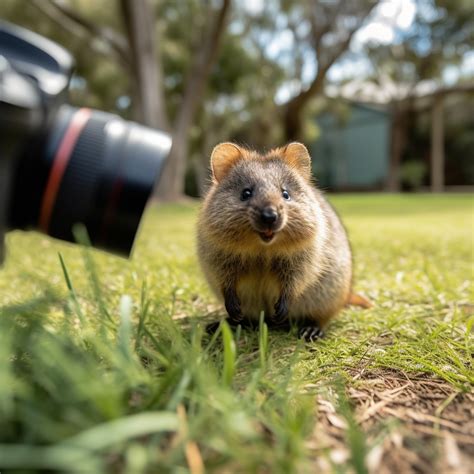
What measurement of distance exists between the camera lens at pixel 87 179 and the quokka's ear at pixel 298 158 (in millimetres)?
838

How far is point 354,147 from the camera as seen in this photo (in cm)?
3369

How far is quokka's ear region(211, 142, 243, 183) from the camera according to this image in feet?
8.26

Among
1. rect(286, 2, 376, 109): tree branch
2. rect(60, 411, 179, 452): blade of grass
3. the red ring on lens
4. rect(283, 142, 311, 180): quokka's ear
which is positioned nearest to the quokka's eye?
rect(283, 142, 311, 180): quokka's ear

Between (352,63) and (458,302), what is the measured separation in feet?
95.9

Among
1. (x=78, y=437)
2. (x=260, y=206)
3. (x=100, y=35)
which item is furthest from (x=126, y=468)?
(x=100, y=35)

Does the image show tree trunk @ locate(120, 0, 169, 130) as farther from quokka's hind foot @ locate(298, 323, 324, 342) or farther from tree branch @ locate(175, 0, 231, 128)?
quokka's hind foot @ locate(298, 323, 324, 342)

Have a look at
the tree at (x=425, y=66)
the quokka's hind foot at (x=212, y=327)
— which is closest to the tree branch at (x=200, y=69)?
the quokka's hind foot at (x=212, y=327)

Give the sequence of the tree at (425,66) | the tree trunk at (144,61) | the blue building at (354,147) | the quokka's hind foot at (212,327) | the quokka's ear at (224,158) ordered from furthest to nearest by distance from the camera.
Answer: the blue building at (354,147) → the tree at (425,66) → the tree trunk at (144,61) → the quokka's ear at (224,158) → the quokka's hind foot at (212,327)

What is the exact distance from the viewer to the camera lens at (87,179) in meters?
1.81

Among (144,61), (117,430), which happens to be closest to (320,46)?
(144,61)

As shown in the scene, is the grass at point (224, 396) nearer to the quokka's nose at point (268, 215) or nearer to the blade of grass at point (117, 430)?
the blade of grass at point (117, 430)

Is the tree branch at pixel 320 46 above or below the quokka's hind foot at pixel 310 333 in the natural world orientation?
above

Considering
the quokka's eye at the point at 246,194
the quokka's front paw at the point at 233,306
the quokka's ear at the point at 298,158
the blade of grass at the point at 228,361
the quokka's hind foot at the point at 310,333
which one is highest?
the quokka's ear at the point at 298,158

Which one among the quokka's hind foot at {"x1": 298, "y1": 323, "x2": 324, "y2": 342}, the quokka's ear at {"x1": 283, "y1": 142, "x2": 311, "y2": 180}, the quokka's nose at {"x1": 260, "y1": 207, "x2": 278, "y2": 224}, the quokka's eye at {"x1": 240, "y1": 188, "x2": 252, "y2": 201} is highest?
the quokka's ear at {"x1": 283, "y1": 142, "x2": 311, "y2": 180}
